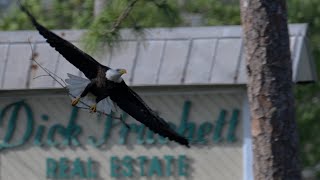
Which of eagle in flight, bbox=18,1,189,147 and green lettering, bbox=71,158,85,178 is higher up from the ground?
green lettering, bbox=71,158,85,178

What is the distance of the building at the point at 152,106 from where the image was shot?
330 inches

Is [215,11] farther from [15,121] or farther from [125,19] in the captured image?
[125,19]

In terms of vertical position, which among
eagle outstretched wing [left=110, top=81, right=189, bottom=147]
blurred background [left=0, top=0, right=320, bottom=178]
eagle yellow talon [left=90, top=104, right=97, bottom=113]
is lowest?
eagle yellow talon [left=90, top=104, right=97, bottom=113]

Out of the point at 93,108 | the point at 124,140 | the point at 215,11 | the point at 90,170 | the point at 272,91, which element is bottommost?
the point at 93,108

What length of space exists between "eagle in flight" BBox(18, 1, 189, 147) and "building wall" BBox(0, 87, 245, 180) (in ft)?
9.64

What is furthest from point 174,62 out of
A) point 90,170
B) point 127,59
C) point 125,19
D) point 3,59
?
point 3,59

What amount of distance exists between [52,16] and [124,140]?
109 inches

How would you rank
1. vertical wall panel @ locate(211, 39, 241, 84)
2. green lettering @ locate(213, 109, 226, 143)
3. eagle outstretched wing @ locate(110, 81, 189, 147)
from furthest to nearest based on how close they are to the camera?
1. green lettering @ locate(213, 109, 226, 143)
2. vertical wall panel @ locate(211, 39, 241, 84)
3. eagle outstretched wing @ locate(110, 81, 189, 147)

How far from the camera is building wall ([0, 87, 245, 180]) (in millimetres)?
8633

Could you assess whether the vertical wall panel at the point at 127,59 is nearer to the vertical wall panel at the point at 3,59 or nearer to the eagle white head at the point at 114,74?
the vertical wall panel at the point at 3,59

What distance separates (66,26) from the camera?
11.1 meters

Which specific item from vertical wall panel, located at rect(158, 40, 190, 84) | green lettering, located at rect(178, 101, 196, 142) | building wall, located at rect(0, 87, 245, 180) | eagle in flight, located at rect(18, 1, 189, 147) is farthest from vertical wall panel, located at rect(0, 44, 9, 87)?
eagle in flight, located at rect(18, 1, 189, 147)

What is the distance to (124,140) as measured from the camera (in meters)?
8.80

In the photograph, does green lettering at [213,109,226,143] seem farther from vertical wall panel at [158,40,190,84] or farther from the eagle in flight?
the eagle in flight
